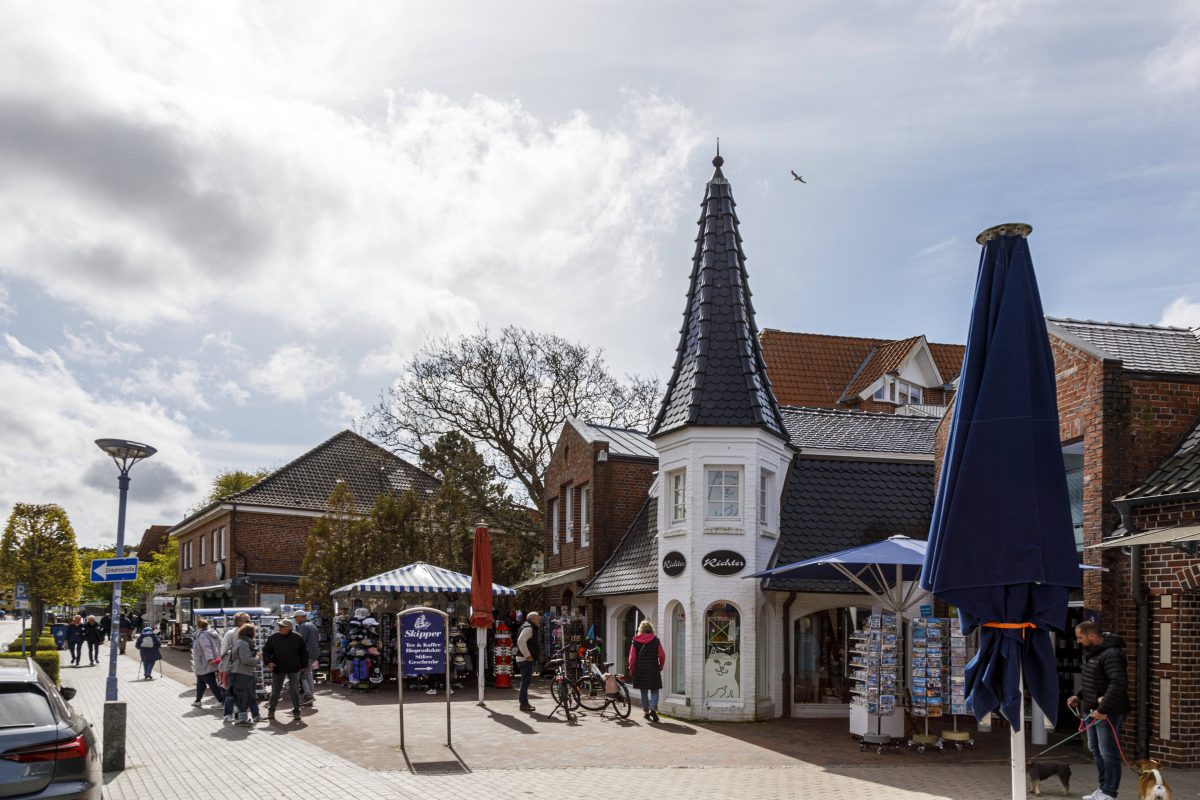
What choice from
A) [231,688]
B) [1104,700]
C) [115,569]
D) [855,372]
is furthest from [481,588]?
[855,372]

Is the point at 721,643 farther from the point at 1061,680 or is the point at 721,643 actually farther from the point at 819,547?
the point at 1061,680

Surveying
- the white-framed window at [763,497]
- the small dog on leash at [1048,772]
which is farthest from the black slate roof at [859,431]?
the small dog on leash at [1048,772]

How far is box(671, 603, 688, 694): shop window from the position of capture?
1898cm

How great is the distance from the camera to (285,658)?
16.8 m

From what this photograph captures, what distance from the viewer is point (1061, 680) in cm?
1656

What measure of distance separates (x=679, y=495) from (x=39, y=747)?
42.4ft

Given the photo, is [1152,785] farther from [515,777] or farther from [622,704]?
[622,704]

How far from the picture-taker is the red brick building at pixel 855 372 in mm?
37906

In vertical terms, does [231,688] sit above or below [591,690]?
above

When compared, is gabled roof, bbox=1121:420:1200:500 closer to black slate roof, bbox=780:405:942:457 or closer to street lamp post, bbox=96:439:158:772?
black slate roof, bbox=780:405:942:457

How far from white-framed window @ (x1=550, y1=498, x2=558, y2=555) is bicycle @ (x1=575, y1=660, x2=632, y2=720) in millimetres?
6028

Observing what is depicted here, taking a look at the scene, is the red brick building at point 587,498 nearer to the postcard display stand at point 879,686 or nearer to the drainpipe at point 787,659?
the drainpipe at point 787,659

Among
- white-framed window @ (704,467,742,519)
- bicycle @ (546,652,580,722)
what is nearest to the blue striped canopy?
bicycle @ (546,652,580,722)

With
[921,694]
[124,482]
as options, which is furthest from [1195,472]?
[124,482]
